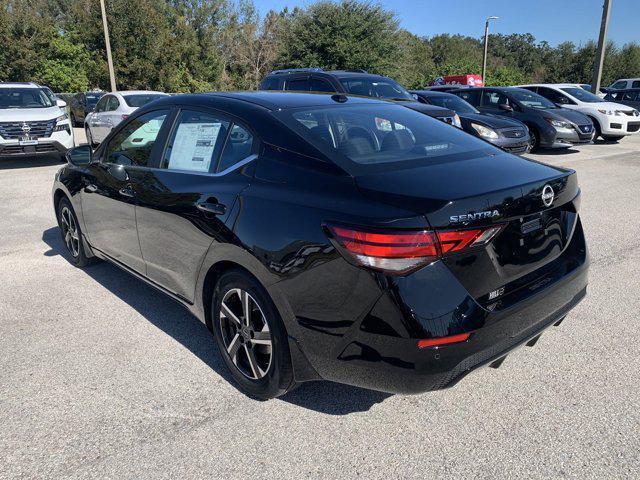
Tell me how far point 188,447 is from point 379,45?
27440mm

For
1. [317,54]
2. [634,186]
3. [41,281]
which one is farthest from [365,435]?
[317,54]

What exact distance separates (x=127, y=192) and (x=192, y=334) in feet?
3.51

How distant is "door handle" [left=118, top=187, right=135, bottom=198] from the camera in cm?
358

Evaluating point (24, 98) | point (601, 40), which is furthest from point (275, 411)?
point (601, 40)

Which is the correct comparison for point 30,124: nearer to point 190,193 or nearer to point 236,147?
point 190,193

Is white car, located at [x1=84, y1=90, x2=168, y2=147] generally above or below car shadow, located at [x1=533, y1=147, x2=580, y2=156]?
above

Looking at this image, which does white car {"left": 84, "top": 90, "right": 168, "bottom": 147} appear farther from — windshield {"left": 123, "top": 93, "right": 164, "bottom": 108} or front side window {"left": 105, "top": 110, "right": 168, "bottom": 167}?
front side window {"left": 105, "top": 110, "right": 168, "bottom": 167}

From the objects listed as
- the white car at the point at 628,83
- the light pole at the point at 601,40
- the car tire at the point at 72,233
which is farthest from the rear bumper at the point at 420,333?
the white car at the point at 628,83

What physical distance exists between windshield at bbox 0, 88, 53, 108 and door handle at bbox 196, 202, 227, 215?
1074cm

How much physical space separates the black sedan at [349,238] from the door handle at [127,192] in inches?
0.9

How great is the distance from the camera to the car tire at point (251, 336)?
8.39 ft

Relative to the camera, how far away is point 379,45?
27.3 meters

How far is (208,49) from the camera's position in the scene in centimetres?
4441

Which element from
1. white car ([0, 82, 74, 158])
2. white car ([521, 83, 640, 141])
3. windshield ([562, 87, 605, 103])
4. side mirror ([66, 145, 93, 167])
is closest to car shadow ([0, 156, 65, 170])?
white car ([0, 82, 74, 158])
